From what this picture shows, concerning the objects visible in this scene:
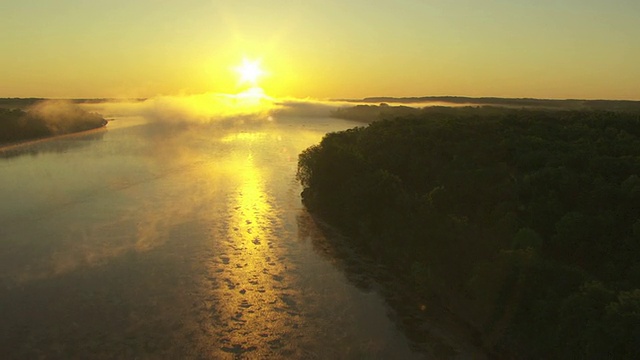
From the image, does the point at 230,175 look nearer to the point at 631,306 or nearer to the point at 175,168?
the point at 175,168

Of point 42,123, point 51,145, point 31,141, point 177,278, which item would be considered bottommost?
point 177,278

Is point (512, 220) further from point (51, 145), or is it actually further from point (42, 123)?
point (42, 123)

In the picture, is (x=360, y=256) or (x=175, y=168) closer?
(x=360, y=256)

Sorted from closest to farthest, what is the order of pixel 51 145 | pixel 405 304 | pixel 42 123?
pixel 405 304 < pixel 51 145 < pixel 42 123

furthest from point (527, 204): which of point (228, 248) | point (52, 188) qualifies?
point (52, 188)

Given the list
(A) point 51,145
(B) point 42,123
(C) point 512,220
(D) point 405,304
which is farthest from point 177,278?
(B) point 42,123

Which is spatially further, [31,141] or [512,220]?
[31,141]
